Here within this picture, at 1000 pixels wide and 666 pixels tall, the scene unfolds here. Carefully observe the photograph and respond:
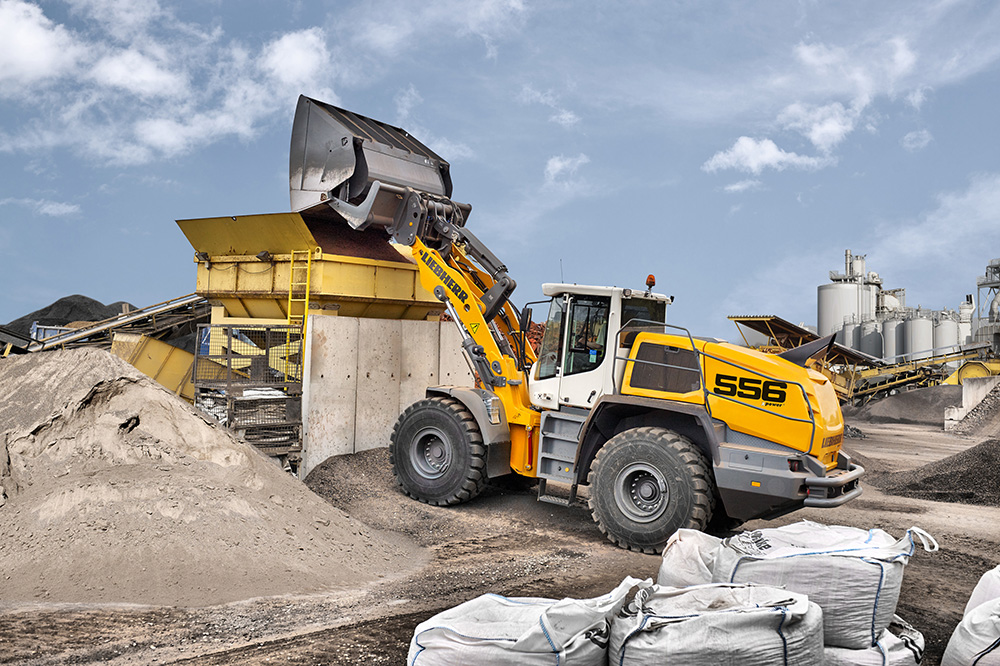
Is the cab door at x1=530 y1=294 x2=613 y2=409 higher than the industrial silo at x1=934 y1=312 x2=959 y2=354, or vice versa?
the industrial silo at x1=934 y1=312 x2=959 y2=354

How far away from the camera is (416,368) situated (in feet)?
37.2

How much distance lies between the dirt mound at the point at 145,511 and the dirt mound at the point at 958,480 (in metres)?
7.81

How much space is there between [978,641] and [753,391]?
3261mm

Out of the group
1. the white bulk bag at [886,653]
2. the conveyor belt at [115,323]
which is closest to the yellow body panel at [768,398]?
the white bulk bag at [886,653]

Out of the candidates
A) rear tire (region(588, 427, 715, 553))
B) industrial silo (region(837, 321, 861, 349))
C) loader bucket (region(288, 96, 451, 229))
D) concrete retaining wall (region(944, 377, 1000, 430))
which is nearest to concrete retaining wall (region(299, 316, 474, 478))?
loader bucket (region(288, 96, 451, 229))

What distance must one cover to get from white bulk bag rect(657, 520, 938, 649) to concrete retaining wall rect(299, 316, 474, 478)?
634 centimetres

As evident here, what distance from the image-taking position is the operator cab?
795 cm

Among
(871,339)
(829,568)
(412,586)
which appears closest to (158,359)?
(412,586)

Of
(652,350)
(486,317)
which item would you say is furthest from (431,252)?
(652,350)

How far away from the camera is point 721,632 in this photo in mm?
3477

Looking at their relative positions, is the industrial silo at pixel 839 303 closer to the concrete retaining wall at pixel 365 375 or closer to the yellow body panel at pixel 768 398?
the concrete retaining wall at pixel 365 375

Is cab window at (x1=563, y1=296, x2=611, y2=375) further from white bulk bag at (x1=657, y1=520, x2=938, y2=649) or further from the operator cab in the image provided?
white bulk bag at (x1=657, y1=520, x2=938, y2=649)

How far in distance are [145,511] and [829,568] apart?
497 centimetres

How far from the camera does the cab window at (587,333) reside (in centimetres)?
805
